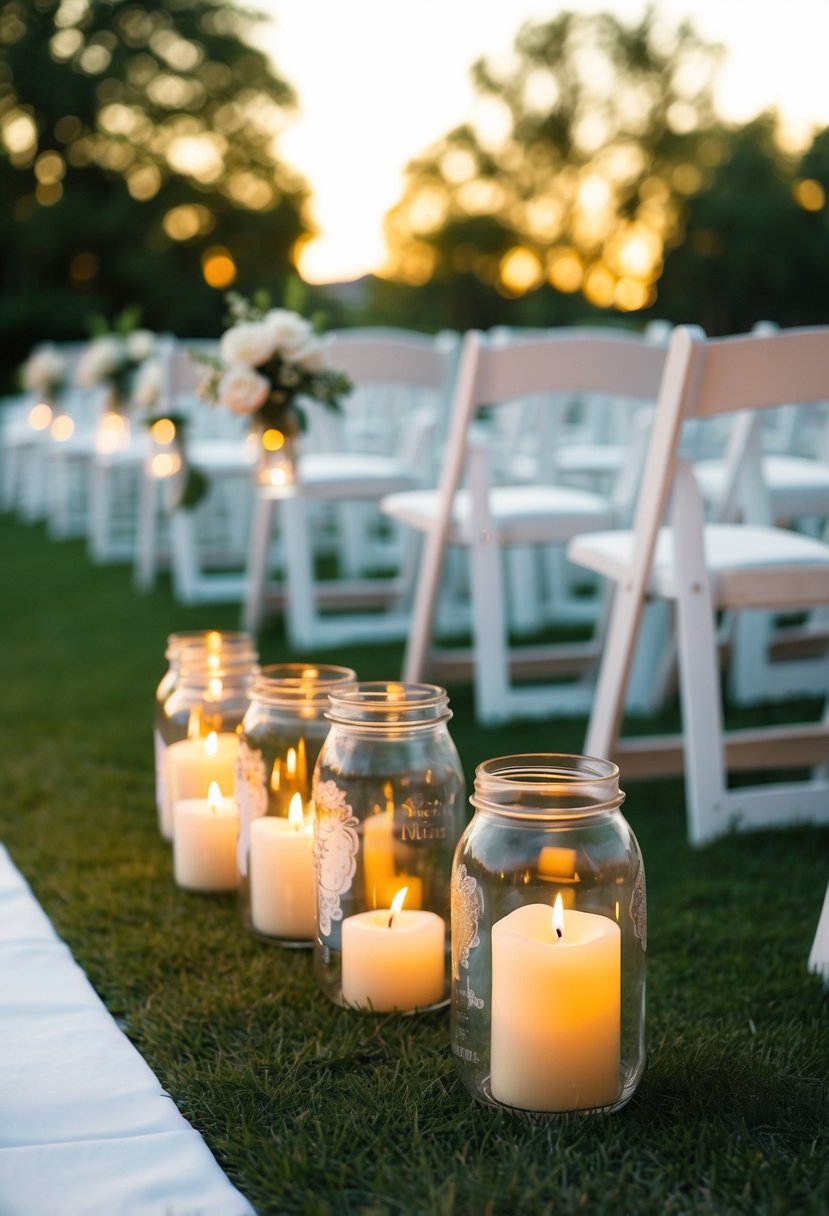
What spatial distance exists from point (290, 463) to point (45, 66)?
22473 mm

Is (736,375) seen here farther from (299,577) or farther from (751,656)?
(299,577)

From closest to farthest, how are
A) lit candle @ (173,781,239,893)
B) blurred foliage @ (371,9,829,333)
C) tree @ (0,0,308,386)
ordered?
lit candle @ (173,781,239,893)
tree @ (0,0,308,386)
blurred foliage @ (371,9,829,333)

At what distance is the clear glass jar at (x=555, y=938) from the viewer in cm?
133

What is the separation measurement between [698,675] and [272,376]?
1752 millimetres

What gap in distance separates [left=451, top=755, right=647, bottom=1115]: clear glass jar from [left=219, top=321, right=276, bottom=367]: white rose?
2.44 meters

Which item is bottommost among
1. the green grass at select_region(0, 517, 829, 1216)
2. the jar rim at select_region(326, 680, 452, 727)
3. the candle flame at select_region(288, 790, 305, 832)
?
the green grass at select_region(0, 517, 829, 1216)

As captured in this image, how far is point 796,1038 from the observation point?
1592 millimetres

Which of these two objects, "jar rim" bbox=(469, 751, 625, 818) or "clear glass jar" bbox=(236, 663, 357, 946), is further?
"clear glass jar" bbox=(236, 663, 357, 946)

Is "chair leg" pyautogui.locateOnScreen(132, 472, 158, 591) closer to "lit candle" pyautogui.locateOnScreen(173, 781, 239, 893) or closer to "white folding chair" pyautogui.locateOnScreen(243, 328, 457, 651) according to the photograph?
"white folding chair" pyautogui.locateOnScreen(243, 328, 457, 651)

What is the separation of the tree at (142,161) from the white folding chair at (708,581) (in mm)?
20424

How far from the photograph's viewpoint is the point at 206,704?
88.7 inches

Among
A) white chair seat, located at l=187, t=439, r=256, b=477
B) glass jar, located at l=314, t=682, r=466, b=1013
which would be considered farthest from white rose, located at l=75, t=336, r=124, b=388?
glass jar, located at l=314, t=682, r=466, b=1013

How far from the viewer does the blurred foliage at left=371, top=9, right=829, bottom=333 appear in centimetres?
2555

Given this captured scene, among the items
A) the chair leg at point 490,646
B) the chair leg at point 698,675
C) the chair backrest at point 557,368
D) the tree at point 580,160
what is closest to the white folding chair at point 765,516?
the chair backrest at point 557,368
